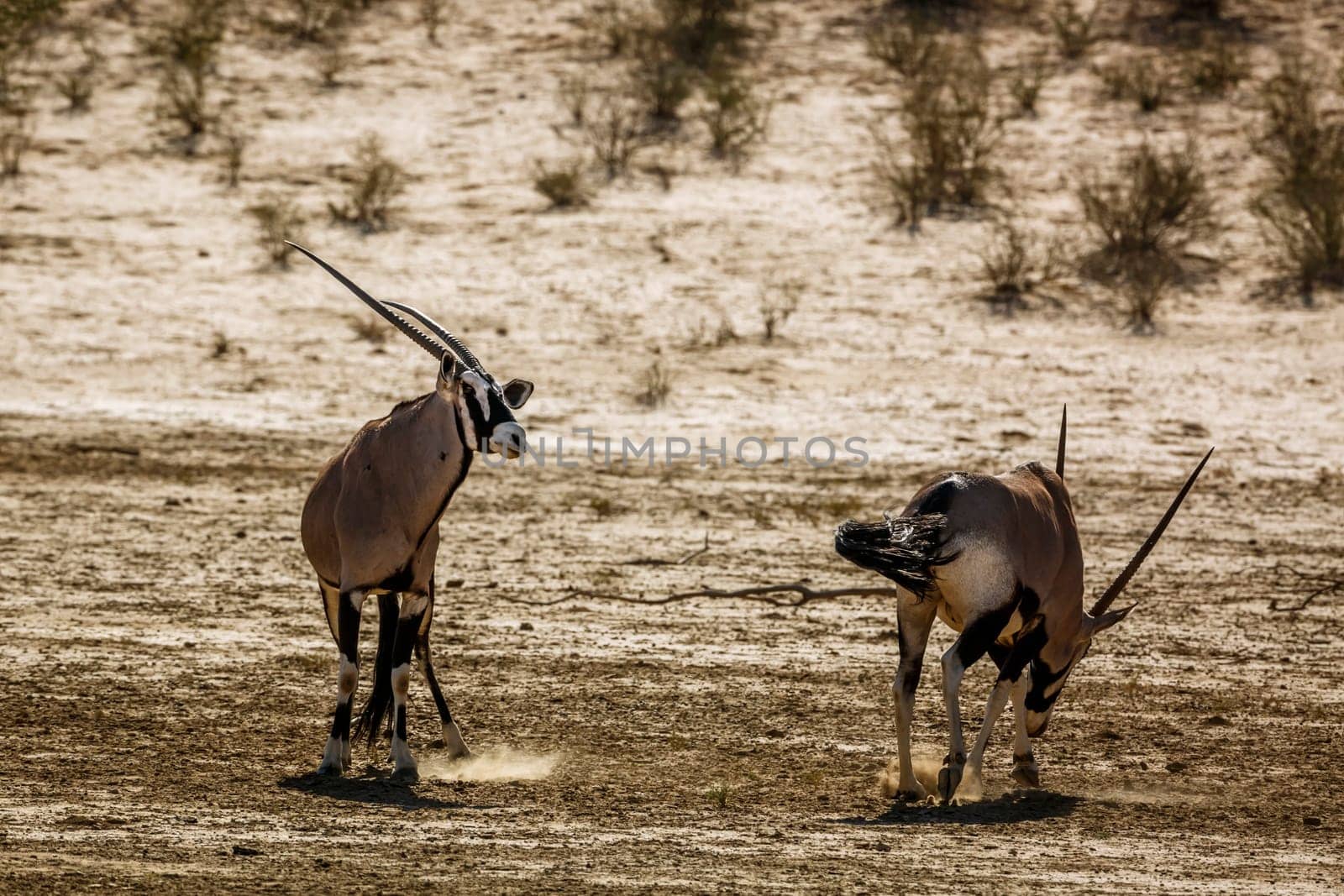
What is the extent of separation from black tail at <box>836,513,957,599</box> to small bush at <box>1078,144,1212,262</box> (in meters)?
11.7

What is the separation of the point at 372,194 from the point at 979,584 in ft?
41.3

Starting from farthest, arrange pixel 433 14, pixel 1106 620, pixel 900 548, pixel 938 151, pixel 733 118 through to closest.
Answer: pixel 433 14 < pixel 733 118 < pixel 938 151 < pixel 1106 620 < pixel 900 548

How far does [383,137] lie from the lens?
795 inches

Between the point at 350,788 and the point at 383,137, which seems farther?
the point at 383,137

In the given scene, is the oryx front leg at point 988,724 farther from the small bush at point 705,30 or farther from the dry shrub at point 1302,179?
the small bush at point 705,30

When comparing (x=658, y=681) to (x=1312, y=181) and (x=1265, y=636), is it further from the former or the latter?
(x=1312, y=181)

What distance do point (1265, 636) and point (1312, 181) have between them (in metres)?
9.67

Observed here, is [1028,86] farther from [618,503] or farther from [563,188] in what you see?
[618,503]

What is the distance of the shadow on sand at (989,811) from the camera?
23.3 feet

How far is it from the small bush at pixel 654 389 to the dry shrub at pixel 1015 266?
376 centimetres

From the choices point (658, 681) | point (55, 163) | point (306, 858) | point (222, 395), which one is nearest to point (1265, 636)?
point (658, 681)

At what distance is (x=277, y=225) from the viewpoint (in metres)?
18.0

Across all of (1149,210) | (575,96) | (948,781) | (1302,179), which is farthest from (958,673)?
(575,96)

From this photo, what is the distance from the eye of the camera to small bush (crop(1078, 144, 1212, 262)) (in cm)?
1833
